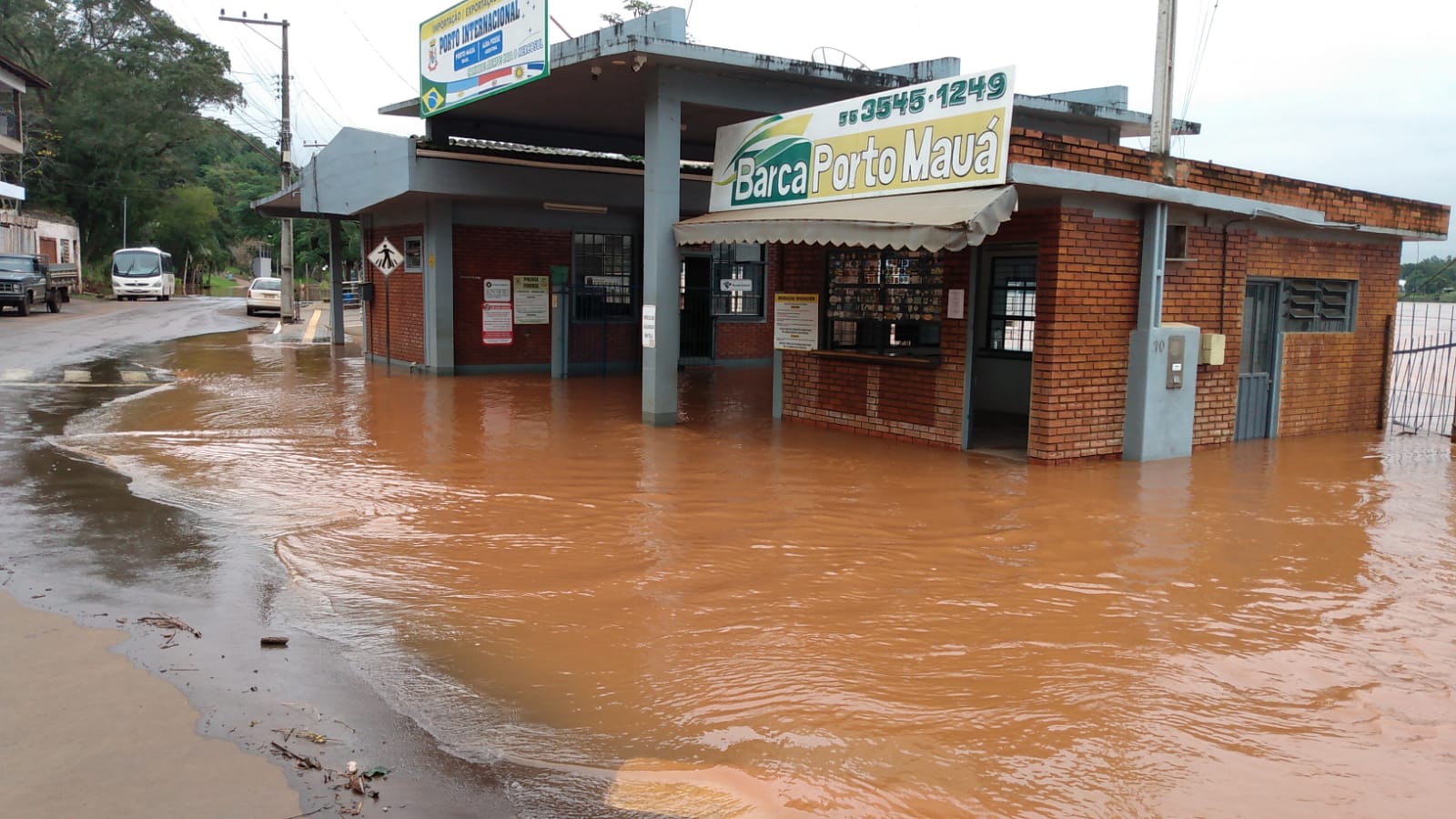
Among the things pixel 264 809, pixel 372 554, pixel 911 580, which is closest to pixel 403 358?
pixel 372 554

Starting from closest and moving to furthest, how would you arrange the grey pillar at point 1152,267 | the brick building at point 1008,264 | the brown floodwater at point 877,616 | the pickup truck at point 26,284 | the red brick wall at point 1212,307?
the brown floodwater at point 877,616 → the brick building at point 1008,264 → the grey pillar at point 1152,267 → the red brick wall at point 1212,307 → the pickup truck at point 26,284

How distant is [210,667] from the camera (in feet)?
16.8

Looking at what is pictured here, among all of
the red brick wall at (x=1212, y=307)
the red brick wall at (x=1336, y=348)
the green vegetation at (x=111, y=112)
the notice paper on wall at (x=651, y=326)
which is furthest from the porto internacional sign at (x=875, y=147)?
the green vegetation at (x=111, y=112)

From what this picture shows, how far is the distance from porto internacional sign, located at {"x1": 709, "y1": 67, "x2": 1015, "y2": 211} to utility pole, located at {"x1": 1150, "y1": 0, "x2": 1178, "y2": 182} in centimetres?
206

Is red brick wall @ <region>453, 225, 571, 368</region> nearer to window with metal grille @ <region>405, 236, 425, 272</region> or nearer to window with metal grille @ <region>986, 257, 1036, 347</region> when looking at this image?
window with metal grille @ <region>405, 236, 425, 272</region>

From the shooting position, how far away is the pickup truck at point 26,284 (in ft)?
103

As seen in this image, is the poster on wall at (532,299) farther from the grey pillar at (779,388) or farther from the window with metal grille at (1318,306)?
the window with metal grille at (1318,306)

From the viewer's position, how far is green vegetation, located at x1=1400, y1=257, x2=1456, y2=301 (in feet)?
45.6

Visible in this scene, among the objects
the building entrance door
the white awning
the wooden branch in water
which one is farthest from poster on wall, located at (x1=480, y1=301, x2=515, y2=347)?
the wooden branch in water

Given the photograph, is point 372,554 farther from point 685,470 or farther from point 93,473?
point 93,473

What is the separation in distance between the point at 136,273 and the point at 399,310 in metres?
29.6

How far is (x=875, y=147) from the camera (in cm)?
1120

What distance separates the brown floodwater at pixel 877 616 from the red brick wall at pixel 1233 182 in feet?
9.62

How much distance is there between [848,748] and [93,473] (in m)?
8.46
